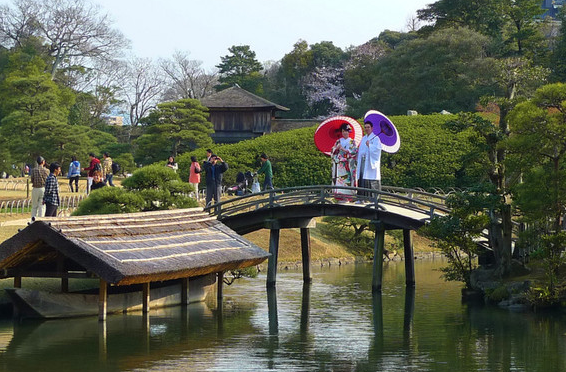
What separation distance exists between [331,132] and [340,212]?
2.63 m

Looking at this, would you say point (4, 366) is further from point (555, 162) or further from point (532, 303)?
point (555, 162)

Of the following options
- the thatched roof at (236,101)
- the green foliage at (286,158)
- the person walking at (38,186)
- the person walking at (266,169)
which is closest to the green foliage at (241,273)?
the person walking at (266,169)

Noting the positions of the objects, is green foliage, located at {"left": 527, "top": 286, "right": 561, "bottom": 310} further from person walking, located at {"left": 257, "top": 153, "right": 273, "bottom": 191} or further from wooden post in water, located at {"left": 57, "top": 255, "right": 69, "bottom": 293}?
person walking, located at {"left": 257, "top": 153, "right": 273, "bottom": 191}

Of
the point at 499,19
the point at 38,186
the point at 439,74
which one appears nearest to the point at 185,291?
the point at 38,186

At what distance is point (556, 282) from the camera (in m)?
22.5

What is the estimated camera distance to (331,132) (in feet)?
90.7

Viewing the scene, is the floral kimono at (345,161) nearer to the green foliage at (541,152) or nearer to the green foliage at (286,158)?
the green foliage at (541,152)

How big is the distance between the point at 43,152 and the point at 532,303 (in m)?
25.2

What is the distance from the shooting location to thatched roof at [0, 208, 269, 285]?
64.9 ft

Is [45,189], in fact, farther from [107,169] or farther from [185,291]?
[107,169]

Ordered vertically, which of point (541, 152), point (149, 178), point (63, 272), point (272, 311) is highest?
point (541, 152)

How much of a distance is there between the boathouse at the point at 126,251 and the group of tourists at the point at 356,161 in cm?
387

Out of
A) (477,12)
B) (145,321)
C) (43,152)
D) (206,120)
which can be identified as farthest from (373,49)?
(145,321)

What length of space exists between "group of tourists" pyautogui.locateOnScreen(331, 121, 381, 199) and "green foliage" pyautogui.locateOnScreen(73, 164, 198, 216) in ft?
13.8
